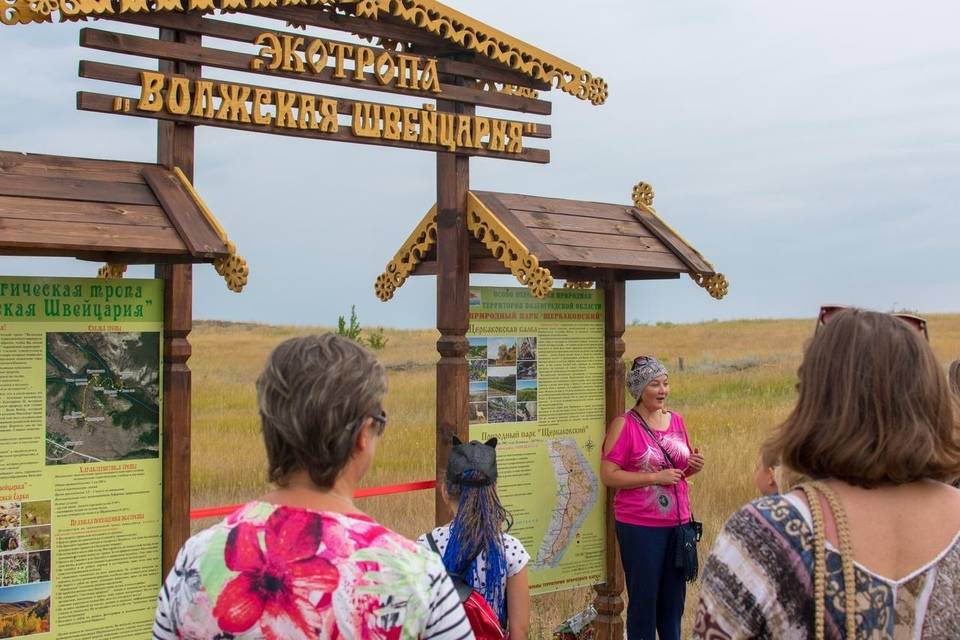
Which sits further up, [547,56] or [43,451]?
[547,56]

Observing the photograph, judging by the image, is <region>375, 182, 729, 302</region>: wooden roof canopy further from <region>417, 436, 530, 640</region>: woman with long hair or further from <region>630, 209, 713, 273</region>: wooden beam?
<region>417, 436, 530, 640</region>: woman with long hair

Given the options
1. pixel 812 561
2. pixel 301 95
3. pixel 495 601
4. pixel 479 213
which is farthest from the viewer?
pixel 479 213

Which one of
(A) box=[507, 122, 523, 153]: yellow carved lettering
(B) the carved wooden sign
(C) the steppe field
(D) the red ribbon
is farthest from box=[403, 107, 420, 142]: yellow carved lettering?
(C) the steppe field

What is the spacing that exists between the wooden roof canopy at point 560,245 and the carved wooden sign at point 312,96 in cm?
43

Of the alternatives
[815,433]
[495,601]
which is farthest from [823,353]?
[495,601]

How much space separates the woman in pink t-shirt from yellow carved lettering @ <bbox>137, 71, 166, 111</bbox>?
3.03 meters

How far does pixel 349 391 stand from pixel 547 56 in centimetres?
530

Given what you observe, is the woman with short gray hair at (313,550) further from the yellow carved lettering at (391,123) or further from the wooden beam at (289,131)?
the yellow carved lettering at (391,123)

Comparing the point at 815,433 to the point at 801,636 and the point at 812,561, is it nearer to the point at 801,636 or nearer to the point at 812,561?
the point at 812,561

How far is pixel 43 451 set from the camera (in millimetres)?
5051

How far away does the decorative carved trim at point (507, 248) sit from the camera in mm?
6199

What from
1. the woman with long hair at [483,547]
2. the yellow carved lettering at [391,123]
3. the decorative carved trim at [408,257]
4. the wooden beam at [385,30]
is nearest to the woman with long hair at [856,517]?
the woman with long hair at [483,547]

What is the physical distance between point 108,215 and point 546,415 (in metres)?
3.10

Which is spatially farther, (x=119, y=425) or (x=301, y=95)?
(x=301, y=95)
